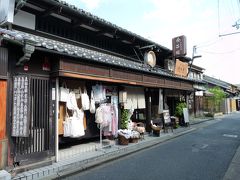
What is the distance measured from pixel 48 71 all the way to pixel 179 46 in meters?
14.5

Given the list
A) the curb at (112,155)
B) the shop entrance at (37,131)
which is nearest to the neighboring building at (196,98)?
the curb at (112,155)

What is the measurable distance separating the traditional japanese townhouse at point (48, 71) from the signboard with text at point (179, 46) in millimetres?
6358

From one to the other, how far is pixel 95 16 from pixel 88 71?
358 centimetres

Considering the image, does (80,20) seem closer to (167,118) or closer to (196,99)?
(167,118)

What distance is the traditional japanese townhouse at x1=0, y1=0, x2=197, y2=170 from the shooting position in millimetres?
7094

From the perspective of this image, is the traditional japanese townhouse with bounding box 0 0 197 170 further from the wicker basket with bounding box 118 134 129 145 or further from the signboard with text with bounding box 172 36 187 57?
the signboard with text with bounding box 172 36 187 57

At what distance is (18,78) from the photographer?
724 centimetres

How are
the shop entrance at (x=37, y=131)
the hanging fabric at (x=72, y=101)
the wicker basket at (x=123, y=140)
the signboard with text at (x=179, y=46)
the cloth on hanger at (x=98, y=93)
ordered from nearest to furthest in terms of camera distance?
the shop entrance at (x=37, y=131)
the hanging fabric at (x=72, y=101)
the cloth on hanger at (x=98, y=93)
the wicker basket at (x=123, y=140)
the signboard with text at (x=179, y=46)

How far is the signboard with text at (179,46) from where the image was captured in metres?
19.6

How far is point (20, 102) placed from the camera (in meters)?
7.21

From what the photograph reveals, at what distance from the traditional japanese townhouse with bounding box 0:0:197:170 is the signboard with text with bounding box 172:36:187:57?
20.9 feet

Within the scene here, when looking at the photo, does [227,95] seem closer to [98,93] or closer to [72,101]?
[98,93]

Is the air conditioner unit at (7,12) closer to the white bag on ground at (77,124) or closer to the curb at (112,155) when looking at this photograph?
the white bag on ground at (77,124)

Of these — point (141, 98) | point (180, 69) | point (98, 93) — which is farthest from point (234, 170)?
point (180, 69)
